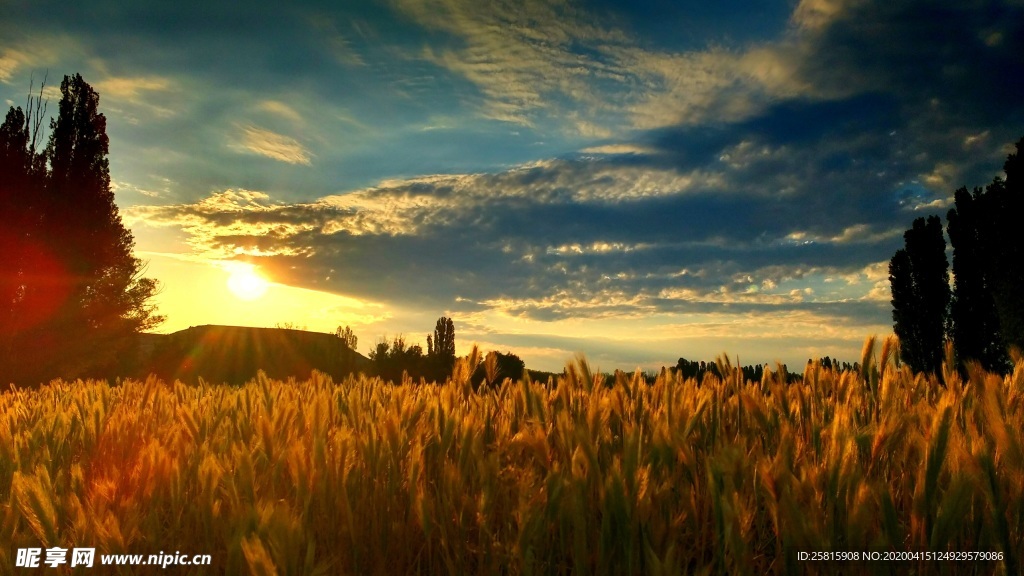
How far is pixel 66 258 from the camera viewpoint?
23.5 meters

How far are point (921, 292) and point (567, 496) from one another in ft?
102

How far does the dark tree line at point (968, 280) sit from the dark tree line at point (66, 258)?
92.9 ft

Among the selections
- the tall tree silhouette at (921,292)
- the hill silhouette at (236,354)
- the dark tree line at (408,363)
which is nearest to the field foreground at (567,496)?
the dark tree line at (408,363)

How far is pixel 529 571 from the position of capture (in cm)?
129

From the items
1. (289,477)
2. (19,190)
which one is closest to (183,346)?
(19,190)

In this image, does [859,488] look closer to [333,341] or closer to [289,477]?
[289,477]

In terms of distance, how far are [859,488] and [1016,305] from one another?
22527 millimetres

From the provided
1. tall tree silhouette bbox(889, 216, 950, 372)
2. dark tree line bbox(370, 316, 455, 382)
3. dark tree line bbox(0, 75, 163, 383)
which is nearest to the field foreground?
dark tree line bbox(370, 316, 455, 382)

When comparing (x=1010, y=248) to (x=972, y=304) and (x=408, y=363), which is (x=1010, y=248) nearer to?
(x=972, y=304)

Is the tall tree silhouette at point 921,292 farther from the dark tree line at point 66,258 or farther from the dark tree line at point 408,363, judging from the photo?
the dark tree line at point 66,258

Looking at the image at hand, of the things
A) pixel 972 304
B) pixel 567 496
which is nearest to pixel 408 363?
pixel 567 496

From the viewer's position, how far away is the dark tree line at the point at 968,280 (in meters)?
19.2

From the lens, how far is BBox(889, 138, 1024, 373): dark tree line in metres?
19.2

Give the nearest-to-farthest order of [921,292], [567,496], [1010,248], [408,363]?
[567,496]
[408,363]
[1010,248]
[921,292]
